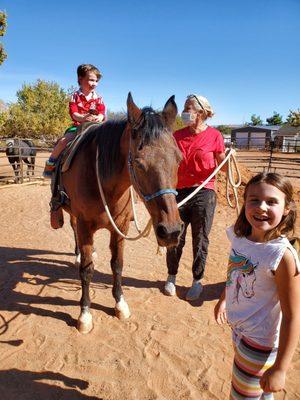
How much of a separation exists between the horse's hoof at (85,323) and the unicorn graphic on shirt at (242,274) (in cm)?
195

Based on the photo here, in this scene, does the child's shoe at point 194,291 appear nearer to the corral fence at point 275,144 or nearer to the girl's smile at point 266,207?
the girl's smile at point 266,207

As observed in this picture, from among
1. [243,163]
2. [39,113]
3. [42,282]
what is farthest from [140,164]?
[39,113]

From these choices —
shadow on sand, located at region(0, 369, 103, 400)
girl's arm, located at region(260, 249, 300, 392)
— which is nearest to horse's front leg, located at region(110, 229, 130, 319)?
shadow on sand, located at region(0, 369, 103, 400)

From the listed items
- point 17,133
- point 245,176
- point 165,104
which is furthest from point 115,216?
point 17,133

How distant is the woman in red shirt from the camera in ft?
10.7

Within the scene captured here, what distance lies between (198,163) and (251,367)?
7.35 feet

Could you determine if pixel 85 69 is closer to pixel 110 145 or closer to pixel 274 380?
pixel 110 145

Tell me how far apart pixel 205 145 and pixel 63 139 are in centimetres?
183

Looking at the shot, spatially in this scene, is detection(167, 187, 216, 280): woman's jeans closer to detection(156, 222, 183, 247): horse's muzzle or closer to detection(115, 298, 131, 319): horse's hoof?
detection(115, 298, 131, 319): horse's hoof

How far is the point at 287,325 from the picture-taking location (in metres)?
1.32

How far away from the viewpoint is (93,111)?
3576 millimetres

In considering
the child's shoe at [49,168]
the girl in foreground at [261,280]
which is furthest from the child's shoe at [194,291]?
the child's shoe at [49,168]

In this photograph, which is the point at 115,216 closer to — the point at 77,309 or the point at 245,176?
the point at 77,309

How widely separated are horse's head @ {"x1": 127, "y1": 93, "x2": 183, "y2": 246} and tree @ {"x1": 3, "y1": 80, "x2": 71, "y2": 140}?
37.2 m
